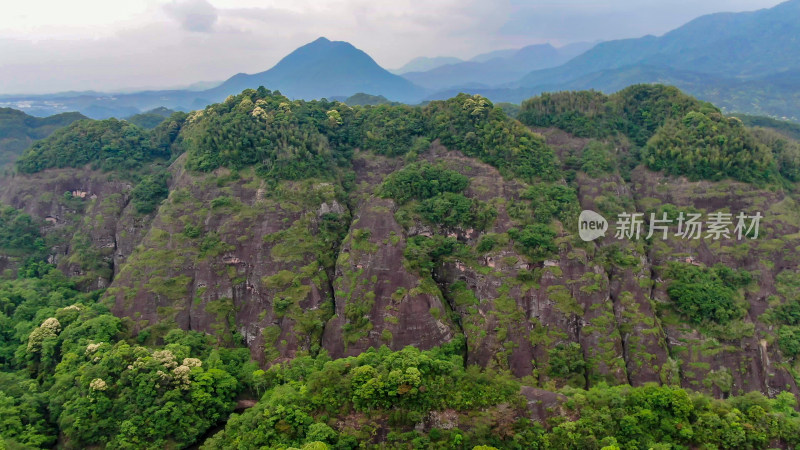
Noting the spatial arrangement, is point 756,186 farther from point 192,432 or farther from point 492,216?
point 192,432

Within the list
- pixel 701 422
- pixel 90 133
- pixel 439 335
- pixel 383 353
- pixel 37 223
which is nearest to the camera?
pixel 701 422

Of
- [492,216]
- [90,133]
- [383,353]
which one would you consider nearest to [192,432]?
[383,353]

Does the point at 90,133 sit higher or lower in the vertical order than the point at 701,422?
higher

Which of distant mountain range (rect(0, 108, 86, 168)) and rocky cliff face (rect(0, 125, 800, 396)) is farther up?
distant mountain range (rect(0, 108, 86, 168))

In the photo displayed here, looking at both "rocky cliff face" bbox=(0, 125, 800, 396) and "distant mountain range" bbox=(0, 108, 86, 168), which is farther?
"distant mountain range" bbox=(0, 108, 86, 168)

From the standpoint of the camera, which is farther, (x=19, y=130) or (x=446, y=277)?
(x=19, y=130)

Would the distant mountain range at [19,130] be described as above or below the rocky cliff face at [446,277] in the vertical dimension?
above

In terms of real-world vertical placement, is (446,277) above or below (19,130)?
below

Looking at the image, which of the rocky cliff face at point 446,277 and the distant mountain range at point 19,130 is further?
the distant mountain range at point 19,130
